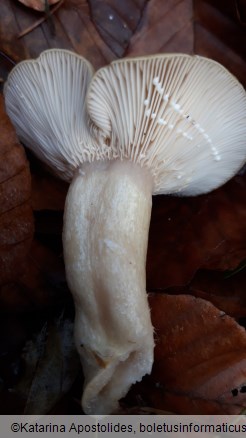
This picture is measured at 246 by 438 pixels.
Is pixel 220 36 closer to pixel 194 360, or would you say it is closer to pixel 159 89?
pixel 159 89

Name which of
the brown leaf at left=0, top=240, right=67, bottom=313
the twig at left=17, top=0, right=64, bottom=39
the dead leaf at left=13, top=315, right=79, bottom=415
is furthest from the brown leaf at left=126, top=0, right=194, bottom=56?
the dead leaf at left=13, top=315, right=79, bottom=415

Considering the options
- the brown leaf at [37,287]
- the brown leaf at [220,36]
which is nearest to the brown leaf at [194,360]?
the brown leaf at [37,287]

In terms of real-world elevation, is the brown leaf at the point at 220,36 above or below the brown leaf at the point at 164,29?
below

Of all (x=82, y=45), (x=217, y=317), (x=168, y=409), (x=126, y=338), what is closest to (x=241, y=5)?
(x=82, y=45)

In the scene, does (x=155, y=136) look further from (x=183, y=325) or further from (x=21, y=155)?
(x=183, y=325)

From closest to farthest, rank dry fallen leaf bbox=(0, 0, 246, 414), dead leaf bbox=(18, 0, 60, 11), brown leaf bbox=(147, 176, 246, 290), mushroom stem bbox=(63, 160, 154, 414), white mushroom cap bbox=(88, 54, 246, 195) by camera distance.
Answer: white mushroom cap bbox=(88, 54, 246, 195) → mushroom stem bbox=(63, 160, 154, 414) → dry fallen leaf bbox=(0, 0, 246, 414) → dead leaf bbox=(18, 0, 60, 11) → brown leaf bbox=(147, 176, 246, 290)

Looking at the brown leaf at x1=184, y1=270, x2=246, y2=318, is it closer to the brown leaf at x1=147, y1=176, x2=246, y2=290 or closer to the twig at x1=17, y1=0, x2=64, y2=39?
the brown leaf at x1=147, y1=176, x2=246, y2=290

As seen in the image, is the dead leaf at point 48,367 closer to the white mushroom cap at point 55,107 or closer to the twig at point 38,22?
the white mushroom cap at point 55,107
